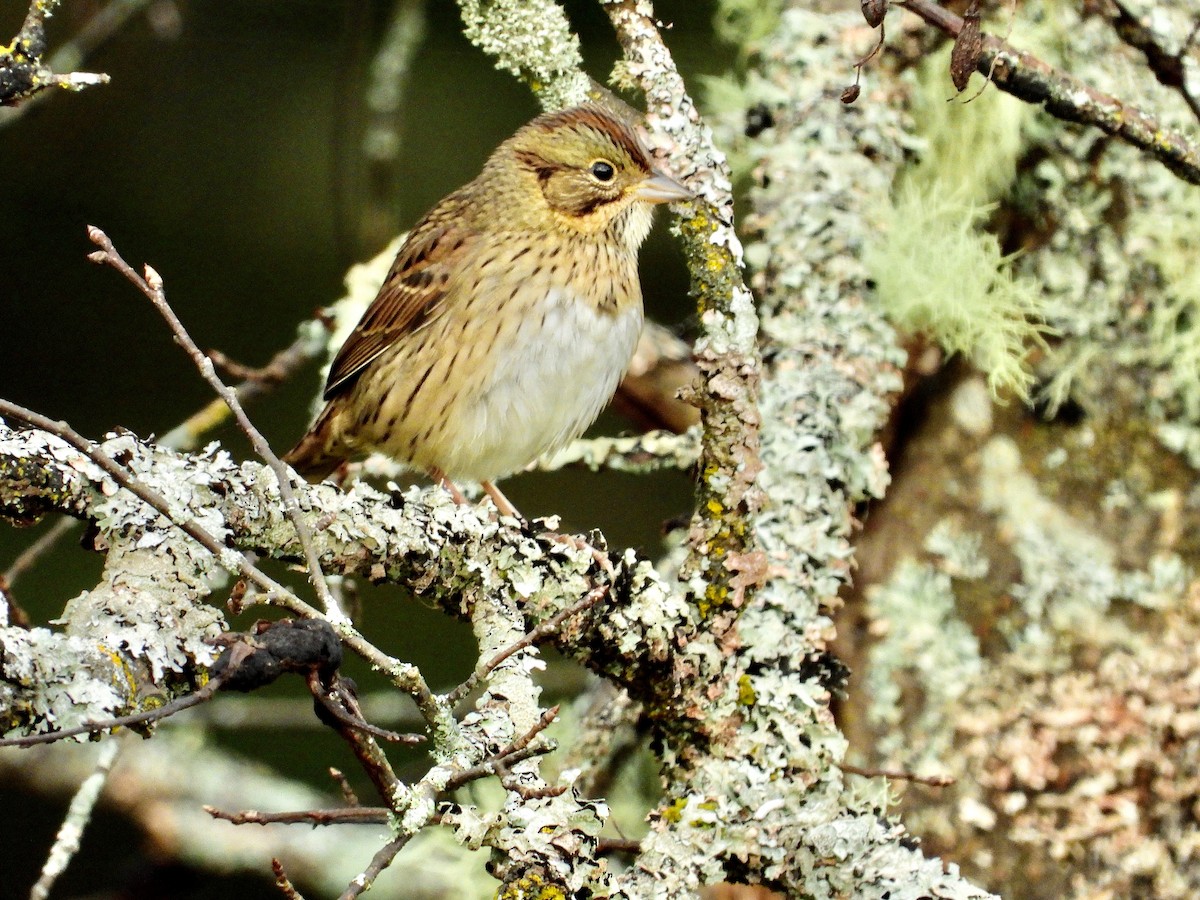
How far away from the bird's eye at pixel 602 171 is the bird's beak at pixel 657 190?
17 cm

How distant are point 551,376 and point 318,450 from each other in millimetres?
822

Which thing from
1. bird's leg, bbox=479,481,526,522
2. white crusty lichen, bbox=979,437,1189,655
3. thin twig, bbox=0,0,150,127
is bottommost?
bird's leg, bbox=479,481,526,522

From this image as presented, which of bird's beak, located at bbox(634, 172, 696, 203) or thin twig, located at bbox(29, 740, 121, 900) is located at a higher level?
bird's beak, located at bbox(634, 172, 696, 203)

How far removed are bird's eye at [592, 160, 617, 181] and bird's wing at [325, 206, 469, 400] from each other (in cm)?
34

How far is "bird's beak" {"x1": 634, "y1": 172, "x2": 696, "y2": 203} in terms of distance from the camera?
2816 mm

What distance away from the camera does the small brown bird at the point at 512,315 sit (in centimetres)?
328

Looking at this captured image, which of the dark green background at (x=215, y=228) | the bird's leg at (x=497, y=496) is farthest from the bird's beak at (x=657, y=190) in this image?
the dark green background at (x=215, y=228)

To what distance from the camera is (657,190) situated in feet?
10.2

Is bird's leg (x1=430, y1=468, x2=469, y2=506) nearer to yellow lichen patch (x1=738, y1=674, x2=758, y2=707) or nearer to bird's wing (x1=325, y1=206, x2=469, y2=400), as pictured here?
bird's wing (x1=325, y1=206, x2=469, y2=400)

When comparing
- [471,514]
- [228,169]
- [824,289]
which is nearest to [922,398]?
[824,289]

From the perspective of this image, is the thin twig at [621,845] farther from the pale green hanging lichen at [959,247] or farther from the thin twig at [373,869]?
the pale green hanging lichen at [959,247]

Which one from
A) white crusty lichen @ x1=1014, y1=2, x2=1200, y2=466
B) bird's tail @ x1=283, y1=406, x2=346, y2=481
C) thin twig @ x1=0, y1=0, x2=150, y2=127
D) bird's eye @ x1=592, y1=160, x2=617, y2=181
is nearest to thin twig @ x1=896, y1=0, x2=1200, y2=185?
white crusty lichen @ x1=1014, y1=2, x2=1200, y2=466

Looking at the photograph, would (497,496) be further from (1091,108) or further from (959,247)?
(1091,108)

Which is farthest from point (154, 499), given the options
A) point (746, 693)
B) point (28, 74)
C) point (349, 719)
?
point (746, 693)
